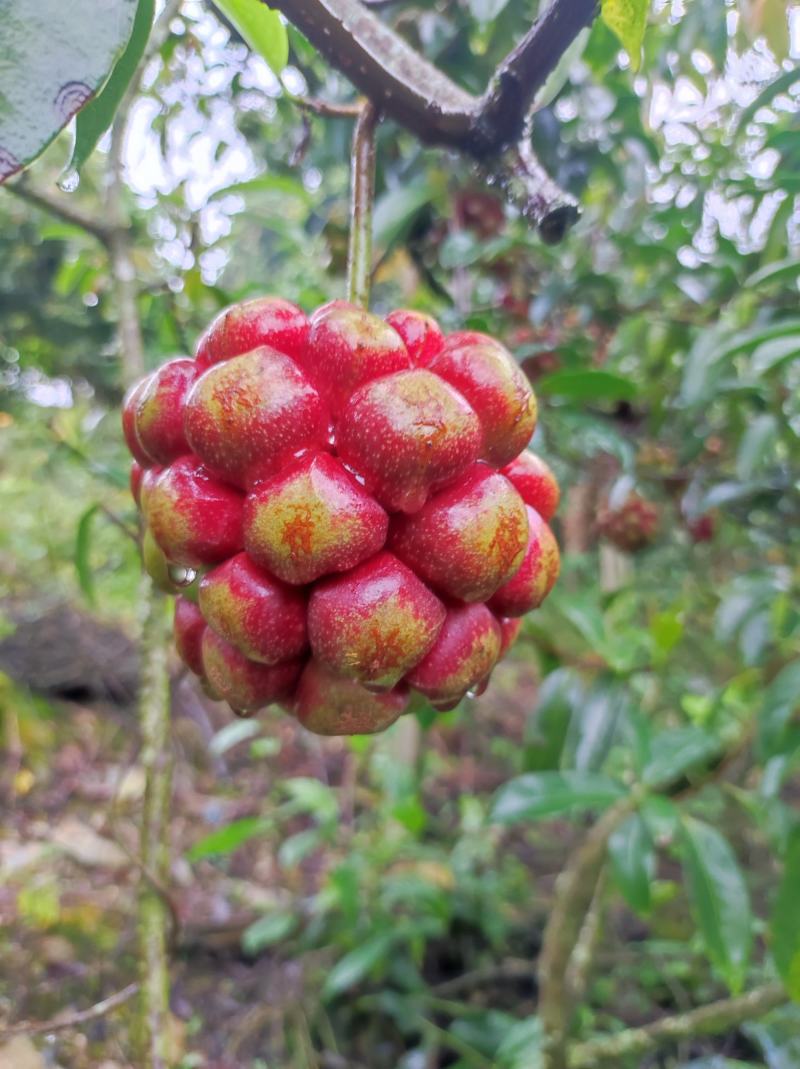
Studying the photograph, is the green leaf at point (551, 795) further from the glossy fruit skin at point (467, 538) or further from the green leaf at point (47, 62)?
the green leaf at point (47, 62)

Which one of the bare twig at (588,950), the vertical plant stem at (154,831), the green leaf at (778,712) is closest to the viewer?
the vertical plant stem at (154,831)

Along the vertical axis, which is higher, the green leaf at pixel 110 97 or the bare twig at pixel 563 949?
the green leaf at pixel 110 97

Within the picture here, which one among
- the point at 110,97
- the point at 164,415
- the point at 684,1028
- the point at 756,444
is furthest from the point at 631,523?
the point at 110,97

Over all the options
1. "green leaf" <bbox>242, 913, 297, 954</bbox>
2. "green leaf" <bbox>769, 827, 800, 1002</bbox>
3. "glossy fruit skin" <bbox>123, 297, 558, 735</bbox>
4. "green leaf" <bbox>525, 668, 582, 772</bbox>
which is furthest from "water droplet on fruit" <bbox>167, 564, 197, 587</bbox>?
"green leaf" <bbox>242, 913, 297, 954</bbox>

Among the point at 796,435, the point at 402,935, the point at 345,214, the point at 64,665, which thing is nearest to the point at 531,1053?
the point at 402,935

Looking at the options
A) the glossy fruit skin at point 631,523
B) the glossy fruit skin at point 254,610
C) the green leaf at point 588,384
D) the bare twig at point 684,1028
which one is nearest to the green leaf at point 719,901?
the bare twig at point 684,1028

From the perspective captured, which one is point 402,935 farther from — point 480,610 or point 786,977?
point 480,610

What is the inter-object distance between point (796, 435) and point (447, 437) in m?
0.87

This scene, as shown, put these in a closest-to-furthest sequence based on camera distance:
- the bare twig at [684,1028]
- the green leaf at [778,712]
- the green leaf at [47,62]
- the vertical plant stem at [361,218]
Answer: the green leaf at [47,62]
the vertical plant stem at [361,218]
the green leaf at [778,712]
the bare twig at [684,1028]

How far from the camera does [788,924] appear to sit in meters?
0.96

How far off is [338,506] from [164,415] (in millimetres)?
149

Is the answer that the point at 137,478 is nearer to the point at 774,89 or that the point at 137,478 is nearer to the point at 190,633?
the point at 190,633

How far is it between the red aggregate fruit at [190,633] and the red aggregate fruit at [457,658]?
0.52 feet

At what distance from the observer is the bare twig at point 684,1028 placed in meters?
1.15
